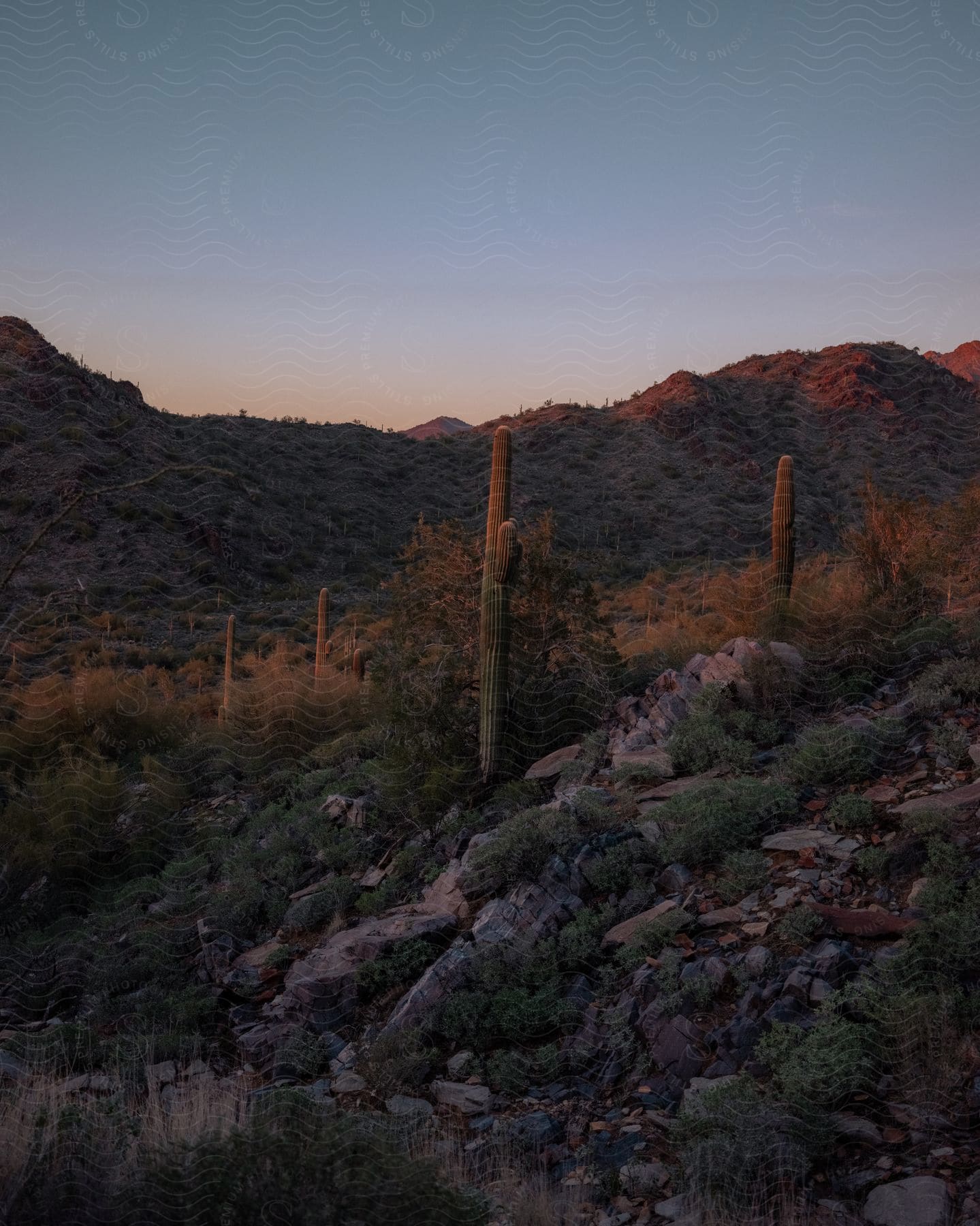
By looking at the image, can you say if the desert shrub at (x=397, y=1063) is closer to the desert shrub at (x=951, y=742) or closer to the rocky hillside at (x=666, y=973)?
the rocky hillside at (x=666, y=973)

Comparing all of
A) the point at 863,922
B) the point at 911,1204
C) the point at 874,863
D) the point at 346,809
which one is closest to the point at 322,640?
the point at 346,809

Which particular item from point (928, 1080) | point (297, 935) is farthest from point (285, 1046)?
point (928, 1080)

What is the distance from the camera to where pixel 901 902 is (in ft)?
16.4

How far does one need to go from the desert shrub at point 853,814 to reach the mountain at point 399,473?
54.5 feet

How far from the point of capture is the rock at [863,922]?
475cm

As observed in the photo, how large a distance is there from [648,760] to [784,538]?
3.59 meters

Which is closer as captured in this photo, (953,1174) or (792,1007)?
(953,1174)

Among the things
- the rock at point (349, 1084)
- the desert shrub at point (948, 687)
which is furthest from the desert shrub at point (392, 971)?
the desert shrub at point (948, 687)

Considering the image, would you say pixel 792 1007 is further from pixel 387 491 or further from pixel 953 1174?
pixel 387 491

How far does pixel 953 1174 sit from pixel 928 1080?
468mm

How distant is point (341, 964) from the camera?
626 cm

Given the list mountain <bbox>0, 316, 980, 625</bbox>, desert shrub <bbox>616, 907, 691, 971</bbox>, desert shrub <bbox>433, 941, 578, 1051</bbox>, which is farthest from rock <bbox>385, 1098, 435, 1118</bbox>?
mountain <bbox>0, 316, 980, 625</bbox>

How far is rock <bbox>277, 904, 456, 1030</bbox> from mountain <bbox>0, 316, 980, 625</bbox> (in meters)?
15.6

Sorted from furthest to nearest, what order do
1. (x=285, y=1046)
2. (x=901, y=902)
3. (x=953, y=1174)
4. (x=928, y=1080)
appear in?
(x=285, y=1046)
(x=901, y=902)
(x=928, y=1080)
(x=953, y=1174)
